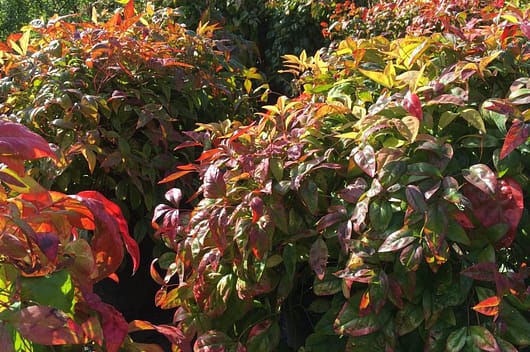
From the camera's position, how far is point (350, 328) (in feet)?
5.60

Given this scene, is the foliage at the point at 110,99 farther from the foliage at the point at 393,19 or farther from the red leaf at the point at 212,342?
the foliage at the point at 393,19

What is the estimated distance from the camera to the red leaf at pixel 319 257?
5.74 feet

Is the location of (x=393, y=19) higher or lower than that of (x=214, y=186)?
lower

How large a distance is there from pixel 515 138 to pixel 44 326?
1.20 m

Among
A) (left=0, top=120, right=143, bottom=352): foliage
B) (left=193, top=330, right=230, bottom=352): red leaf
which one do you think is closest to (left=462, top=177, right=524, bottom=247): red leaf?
(left=193, top=330, right=230, bottom=352): red leaf

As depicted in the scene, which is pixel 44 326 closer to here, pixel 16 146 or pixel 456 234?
pixel 16 146

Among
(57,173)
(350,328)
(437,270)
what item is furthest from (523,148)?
(57,173)

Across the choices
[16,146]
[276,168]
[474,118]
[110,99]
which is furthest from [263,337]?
[110,99]

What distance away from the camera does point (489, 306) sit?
1585 mm

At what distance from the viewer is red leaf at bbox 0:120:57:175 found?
123 cm

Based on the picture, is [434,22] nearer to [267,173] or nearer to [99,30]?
[99,30]

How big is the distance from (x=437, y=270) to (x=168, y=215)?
33.0 inches

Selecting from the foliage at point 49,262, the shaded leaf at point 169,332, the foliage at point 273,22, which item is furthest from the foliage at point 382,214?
the foliage at point 273,22

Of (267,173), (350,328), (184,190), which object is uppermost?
(267,173)
